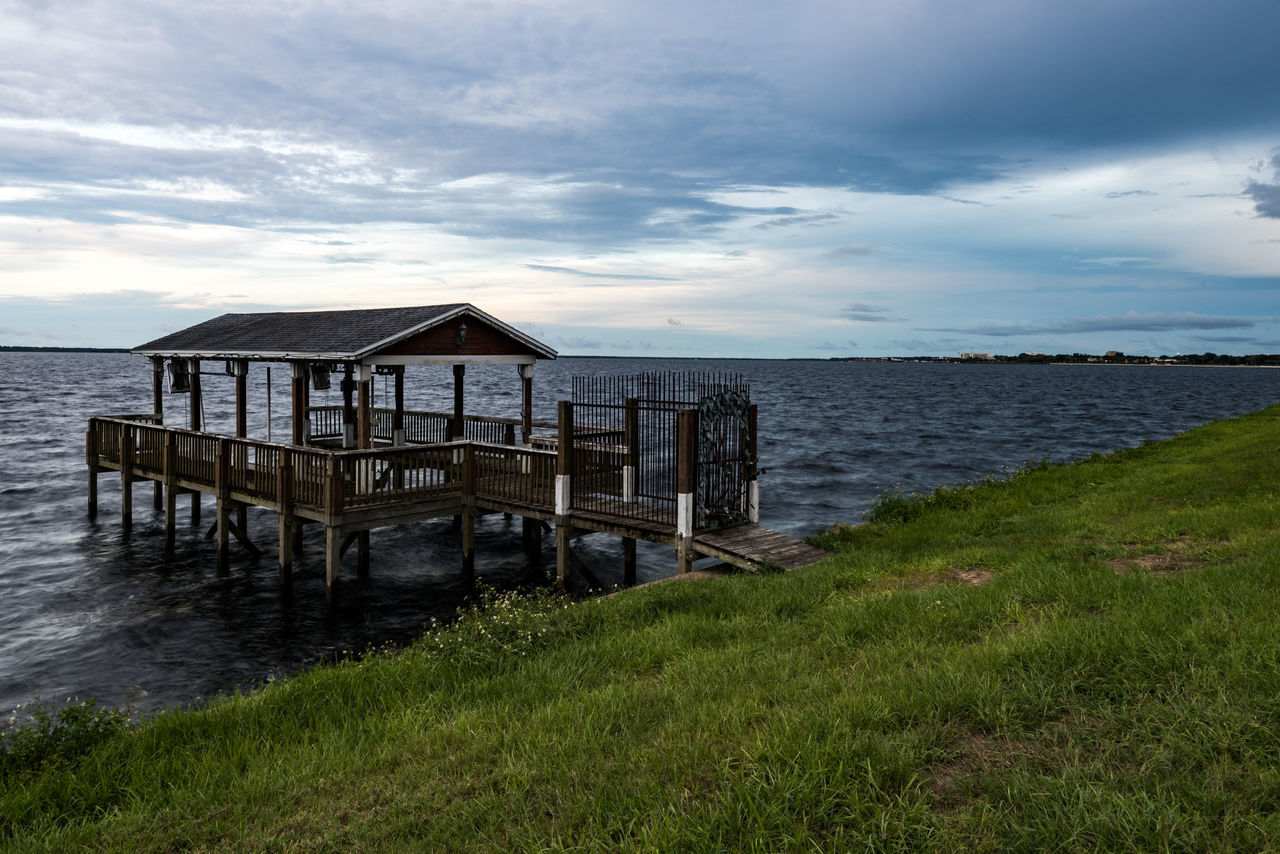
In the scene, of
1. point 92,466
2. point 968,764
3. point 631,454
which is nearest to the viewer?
point 968,764

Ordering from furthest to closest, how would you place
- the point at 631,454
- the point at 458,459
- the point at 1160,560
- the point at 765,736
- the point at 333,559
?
the point at 458,459 < the point at 631,454 < the point at 333,559 < the point at 1160,560 < the point at 765,736

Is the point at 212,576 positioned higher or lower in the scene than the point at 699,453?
lower

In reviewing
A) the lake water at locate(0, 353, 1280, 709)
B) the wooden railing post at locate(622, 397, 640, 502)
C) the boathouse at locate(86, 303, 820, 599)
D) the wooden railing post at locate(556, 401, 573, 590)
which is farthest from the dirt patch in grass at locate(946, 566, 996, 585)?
the lake water at locate(0, 353, 1280, 709)

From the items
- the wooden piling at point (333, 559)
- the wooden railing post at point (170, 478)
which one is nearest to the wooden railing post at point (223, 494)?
the wooden railing post at point (170, 478)

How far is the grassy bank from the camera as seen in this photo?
15.7 feet

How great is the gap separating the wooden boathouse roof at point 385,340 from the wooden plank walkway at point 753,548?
739cm

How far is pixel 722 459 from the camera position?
15047 millimetres

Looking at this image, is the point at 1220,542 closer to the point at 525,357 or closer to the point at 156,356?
the point at 525,357

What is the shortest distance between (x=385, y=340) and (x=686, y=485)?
24.5 ft

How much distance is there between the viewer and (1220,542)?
37.2 ft

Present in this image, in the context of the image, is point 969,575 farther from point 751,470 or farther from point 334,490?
point 334,490

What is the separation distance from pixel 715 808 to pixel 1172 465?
77.3 feet

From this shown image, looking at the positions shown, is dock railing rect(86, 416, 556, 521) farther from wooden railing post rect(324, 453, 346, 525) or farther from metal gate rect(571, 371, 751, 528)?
metal gate rect(571, 371, 751, 528)

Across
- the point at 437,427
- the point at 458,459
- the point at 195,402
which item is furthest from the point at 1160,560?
the point at 195,402
